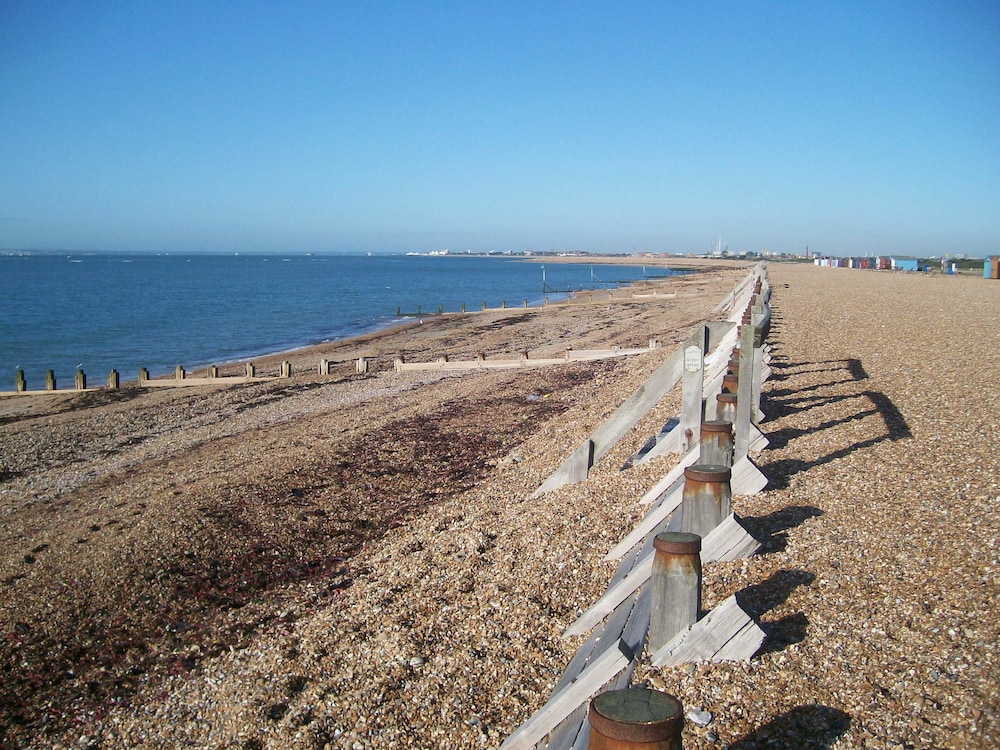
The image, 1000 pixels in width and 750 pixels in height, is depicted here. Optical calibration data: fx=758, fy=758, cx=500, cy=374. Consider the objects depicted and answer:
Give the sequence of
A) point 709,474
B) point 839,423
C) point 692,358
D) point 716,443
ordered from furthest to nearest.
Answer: point 839,423, point 692,358, point 716,443, point 709,474

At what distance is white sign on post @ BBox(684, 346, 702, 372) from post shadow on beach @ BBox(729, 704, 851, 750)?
147 inches

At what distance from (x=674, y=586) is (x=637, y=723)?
1.35m

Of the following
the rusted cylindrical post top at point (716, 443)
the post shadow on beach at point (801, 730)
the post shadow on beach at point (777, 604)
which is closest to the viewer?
the post shadow on beach at point (801, 730)

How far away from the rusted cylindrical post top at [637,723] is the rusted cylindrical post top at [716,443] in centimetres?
362

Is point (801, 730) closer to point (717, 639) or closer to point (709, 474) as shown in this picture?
point (717, 639)

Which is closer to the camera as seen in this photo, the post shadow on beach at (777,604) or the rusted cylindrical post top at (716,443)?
the post shadow on beach at (777,604)

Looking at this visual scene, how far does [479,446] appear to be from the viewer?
11273mm

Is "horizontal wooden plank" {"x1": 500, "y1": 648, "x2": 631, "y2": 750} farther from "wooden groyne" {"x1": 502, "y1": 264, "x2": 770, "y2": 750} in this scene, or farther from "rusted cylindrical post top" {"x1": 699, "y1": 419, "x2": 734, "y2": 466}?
"rusted cylindrical post top" {"x1": 699, "y1": 419, "x2": 734, "y2": 466}

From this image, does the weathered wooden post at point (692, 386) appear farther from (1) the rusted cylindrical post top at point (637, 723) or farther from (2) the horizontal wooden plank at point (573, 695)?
(1) the rusted cylindrical post top at point (637, 723)

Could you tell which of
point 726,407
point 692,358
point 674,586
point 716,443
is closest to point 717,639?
point 674,586

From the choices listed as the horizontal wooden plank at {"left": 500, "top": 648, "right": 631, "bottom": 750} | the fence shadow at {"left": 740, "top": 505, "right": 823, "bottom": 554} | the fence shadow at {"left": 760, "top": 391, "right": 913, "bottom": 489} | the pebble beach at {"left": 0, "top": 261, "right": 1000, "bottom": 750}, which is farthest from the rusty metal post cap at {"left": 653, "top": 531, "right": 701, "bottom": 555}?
the fence shadow at {"left": 760, "top": 391, "right": 913, "bottom": 489}

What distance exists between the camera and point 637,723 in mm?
2281

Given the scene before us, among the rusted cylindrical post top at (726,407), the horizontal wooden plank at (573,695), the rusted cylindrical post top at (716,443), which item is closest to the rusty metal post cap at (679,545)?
the horizontal wooden plank at (573,695)

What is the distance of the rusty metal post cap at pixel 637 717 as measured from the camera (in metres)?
2.27
